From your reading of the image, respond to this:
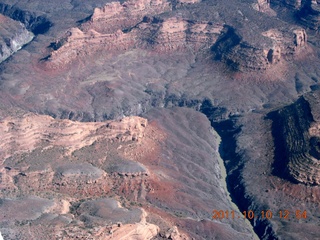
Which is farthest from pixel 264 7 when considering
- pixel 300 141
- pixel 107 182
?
pixel 107 182

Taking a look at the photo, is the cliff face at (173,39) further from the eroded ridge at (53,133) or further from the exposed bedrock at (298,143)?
the eroded ridge at (53,133)

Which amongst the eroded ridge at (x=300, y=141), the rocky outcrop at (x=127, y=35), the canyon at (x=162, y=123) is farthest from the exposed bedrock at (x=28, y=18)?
the eroded ridge at (x=300, y=141)

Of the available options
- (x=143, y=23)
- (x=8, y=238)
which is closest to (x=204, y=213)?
(x=8, y=238)

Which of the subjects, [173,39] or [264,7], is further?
[264,7]

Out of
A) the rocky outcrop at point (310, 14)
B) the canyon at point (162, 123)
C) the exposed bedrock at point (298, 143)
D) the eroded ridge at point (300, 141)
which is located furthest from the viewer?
the rocky outcrop at point (310, 14)

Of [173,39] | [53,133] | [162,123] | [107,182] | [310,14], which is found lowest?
[162,123]

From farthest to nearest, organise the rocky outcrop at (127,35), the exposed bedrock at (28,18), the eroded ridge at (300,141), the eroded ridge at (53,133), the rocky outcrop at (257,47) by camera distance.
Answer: the exposed bedrock at (28,18), the rocky outcrop at (127,35), the rocky outcrop at (257,47), the eroded ridge at (300,141), the eroded ridge at (53,133)
